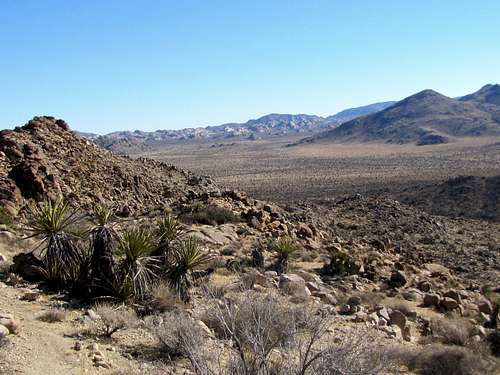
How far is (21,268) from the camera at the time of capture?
32.0 ft

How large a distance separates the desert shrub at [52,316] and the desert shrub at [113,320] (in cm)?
52

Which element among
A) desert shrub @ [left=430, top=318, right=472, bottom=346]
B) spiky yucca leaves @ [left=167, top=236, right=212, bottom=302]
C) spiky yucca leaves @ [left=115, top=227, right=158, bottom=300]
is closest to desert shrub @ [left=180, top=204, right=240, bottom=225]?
spiky yucca leaves @ [left=167, top=236, right=212, bottom=302]

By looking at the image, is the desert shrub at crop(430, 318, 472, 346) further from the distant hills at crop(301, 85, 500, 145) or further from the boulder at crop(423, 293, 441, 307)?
the distant hills at crop(301, 85, 500, 145)

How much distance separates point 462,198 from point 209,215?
1050 inches

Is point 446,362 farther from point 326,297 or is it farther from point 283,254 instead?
point 283,254

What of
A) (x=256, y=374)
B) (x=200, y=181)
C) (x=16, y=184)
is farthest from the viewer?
(x=200, y=181)

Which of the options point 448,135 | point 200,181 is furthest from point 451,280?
point 448,135

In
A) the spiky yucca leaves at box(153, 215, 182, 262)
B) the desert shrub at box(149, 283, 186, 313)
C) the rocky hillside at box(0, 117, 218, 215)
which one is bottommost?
the desert shrub at box(149, 283, 186, 313)

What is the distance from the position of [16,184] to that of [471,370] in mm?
14911

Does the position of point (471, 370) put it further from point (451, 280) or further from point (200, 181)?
point (200, 181)

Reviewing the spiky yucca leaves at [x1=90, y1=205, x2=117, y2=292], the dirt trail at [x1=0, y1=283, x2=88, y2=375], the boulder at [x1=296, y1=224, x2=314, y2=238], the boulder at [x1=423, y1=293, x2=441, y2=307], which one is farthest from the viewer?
the boulder at [x1=296, y1=224, x2=314, y2=238]

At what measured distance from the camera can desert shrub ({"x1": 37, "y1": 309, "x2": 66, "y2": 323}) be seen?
774cm

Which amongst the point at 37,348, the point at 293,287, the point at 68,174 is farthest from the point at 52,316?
the point at 68,174

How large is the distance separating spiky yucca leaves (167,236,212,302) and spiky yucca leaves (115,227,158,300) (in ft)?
1.44
